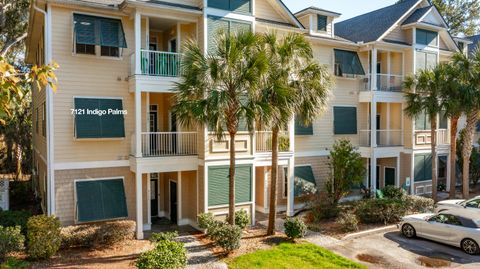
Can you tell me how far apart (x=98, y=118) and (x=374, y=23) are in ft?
64.6

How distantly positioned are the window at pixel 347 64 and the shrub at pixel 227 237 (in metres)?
13.2

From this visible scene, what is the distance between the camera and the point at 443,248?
47.7 feet

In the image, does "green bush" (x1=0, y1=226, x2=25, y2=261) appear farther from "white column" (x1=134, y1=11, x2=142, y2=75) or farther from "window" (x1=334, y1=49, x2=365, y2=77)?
"window" (x1=334, y1=49, x2=365, y2=77)

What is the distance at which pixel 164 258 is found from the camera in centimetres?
1058

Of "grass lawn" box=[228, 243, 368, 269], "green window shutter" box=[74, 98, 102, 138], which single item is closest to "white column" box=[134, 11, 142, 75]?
"green window shutter" box=[74, 98, 102, 138]

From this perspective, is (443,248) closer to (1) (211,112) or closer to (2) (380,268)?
(2) (380,268)

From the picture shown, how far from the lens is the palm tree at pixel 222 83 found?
507 inches

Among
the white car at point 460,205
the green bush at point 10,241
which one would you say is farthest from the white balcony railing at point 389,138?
the green bush at point 10,241

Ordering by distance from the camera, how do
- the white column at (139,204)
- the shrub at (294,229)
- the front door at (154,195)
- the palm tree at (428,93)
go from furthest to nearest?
the palm tree at (428,93), the front door at (154,195), the white column at (139,204), the shrub at (294,229)

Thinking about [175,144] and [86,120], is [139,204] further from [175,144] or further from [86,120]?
[86,120]

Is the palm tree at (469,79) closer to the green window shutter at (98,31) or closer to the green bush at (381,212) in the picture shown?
the green bush at (381,212)

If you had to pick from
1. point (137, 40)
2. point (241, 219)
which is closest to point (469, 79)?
point (241, 219)

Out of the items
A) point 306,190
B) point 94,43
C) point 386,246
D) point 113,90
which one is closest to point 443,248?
point 386,246

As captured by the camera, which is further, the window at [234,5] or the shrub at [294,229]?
the window at [234,5]
